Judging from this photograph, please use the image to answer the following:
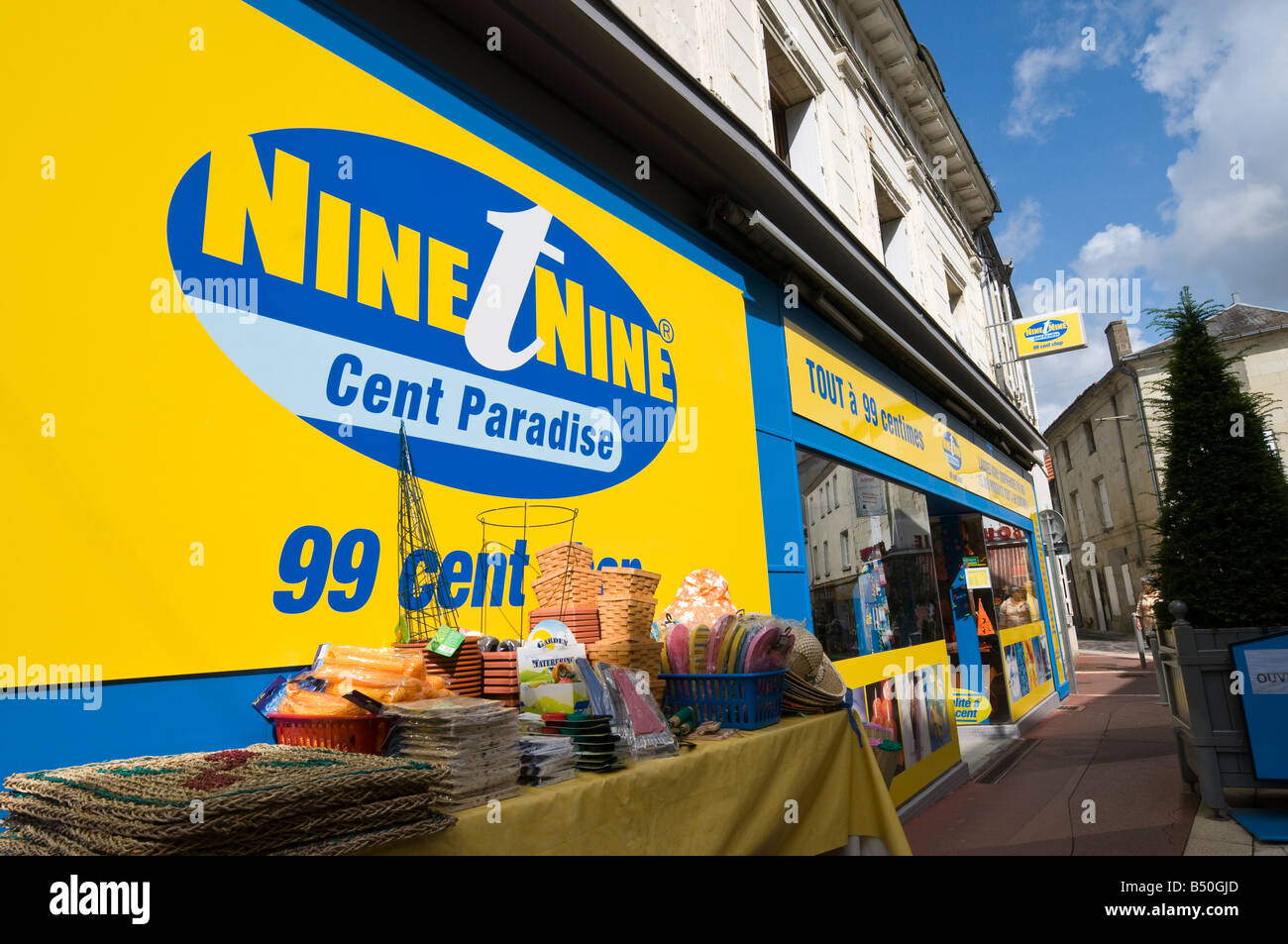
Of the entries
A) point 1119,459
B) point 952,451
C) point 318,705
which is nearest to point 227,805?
point 318,705

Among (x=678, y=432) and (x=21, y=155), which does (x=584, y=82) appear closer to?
(x=678, y=432)

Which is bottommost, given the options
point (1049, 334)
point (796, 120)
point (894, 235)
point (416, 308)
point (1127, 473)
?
point (416, 308)

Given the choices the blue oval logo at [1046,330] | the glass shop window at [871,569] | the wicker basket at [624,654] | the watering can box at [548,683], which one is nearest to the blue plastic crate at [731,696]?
the wicker basket at [624,654]

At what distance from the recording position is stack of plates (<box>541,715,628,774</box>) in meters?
2.16

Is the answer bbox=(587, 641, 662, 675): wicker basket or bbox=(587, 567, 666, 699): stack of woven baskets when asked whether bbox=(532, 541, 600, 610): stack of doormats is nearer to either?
bbox=(587, 567, 666, 699): stack of woven baskets

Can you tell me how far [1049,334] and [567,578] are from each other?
1507 cm

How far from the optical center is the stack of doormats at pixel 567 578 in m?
2.99

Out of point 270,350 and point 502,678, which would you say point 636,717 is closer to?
point 502,678

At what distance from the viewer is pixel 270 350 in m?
2.53

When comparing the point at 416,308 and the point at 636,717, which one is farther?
the point at 416,308

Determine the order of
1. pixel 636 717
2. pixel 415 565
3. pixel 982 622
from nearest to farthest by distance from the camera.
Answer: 1. pixel 636 717
2. pixel 415 565
3. pixel 982 622

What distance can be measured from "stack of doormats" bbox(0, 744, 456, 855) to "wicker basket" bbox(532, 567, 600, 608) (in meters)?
1.34

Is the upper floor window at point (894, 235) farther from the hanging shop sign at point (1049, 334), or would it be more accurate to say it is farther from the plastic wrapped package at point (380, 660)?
the plastic wrapped package at point (380, 660)
